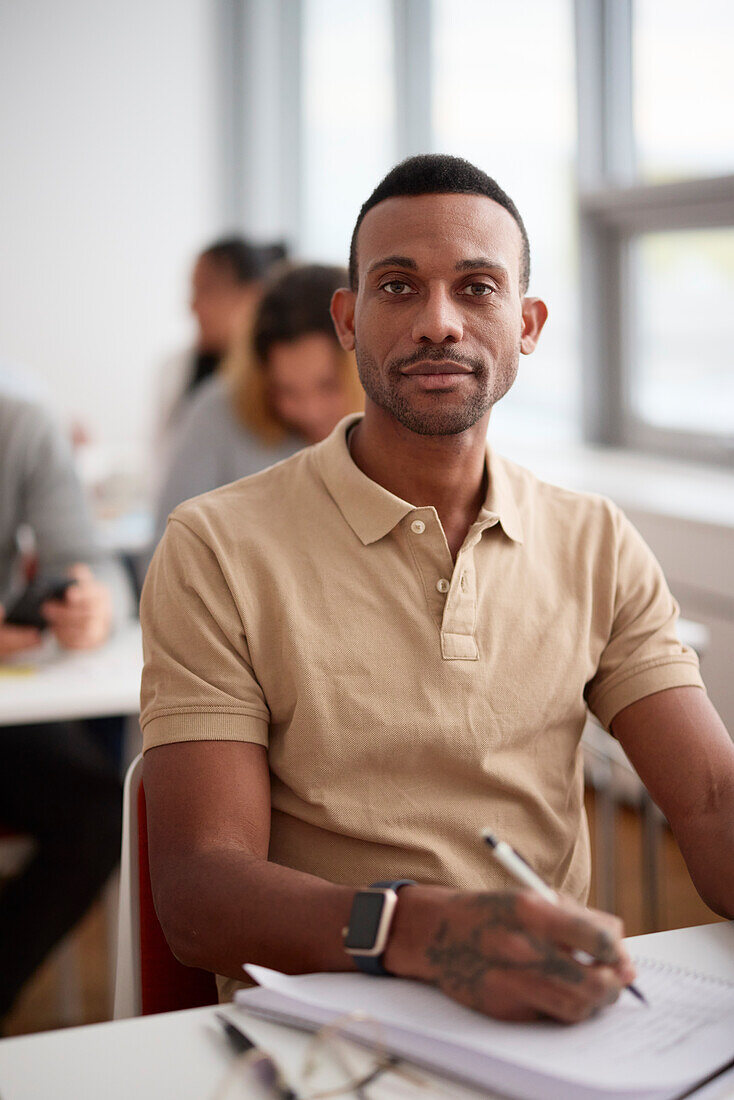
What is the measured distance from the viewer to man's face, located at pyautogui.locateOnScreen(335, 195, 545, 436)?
1.13 metres

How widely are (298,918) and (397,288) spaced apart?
0.64 meters

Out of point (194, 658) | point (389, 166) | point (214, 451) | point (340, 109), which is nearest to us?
point (194, 658)

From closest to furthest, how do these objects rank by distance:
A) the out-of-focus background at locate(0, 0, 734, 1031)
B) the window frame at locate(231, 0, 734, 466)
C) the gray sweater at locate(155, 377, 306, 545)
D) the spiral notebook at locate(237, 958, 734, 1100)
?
the spiral notebook at locate(237, 958, 734, 1100) → the gray sweater at locate(155, 377, 306, 545) → the out-of-focus background at locate(0, 0, 734, 1031) → the window frame at locate(231, 0, 734, 466)

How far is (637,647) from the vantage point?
3.99 ft

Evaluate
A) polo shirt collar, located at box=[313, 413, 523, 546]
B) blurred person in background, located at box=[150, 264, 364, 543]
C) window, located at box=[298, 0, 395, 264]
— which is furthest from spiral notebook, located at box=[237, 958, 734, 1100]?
window, located at box=[298, 0, 395, 264]

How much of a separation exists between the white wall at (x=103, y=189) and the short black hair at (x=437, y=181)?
4847mm

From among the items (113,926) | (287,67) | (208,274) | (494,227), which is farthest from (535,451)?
(287,67)

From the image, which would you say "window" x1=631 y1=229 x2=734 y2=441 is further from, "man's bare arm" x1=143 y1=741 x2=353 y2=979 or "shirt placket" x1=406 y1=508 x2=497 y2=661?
"man's bare arm" x1=143 y1=741 x2=353 y2=979

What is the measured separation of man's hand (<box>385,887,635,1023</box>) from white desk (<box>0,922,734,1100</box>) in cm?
7

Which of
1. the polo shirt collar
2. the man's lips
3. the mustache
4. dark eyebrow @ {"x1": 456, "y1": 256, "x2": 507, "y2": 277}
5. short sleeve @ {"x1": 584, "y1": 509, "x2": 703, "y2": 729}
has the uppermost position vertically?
dark eyebrow @ {"x1": 456, "y1": 256, "x2": 507, "y2": 277}

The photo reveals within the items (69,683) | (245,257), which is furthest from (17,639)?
(245,257)

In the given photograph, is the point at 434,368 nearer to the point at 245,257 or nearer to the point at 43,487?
the point at 43,487

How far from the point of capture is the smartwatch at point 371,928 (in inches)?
32.8

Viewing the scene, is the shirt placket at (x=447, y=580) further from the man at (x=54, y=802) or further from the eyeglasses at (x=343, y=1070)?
the man at (x=54, y=802)
